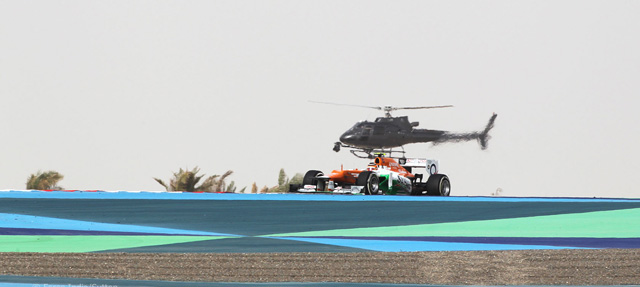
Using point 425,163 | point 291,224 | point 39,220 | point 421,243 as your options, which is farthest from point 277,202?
point 425,163

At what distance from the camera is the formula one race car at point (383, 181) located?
26516 millimetres

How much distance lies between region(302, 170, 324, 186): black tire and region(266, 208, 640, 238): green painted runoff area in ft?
39.7

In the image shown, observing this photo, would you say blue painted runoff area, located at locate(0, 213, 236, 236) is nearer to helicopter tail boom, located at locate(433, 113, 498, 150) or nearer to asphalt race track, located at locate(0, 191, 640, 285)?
asphalt race track, located at locate(0, 191, 640, 285)

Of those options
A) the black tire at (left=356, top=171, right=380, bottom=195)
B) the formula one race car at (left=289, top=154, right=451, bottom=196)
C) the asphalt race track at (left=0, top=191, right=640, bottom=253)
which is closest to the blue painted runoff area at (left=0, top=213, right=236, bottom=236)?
the asphalt race track at (left=0, top=191, right=640, bottom=253)

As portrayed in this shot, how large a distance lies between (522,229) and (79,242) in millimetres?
7000

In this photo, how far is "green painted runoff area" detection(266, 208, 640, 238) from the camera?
12531mm

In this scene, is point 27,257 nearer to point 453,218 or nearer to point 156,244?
point 156,244

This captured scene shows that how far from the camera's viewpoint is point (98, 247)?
1074 centimetres

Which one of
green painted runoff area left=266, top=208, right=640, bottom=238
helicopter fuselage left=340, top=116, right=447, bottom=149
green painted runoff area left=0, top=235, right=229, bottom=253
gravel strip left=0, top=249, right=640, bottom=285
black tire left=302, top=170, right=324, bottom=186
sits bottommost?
gravel strip left=0, top=249, right=640, bottom=285

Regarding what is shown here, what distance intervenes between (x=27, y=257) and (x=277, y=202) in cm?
858

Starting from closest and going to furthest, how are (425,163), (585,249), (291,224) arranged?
(585,249), (291,224), (425,163)

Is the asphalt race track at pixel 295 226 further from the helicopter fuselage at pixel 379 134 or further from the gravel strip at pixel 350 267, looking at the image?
the helicopter fuselage at pixel 379 134

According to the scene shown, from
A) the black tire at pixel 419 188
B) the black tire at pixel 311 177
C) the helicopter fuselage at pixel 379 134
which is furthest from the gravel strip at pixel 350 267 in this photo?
the helicopter fuselage at pixel 379 134

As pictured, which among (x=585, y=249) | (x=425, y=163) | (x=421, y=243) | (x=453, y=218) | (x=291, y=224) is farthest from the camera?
(x=425, y=163)
